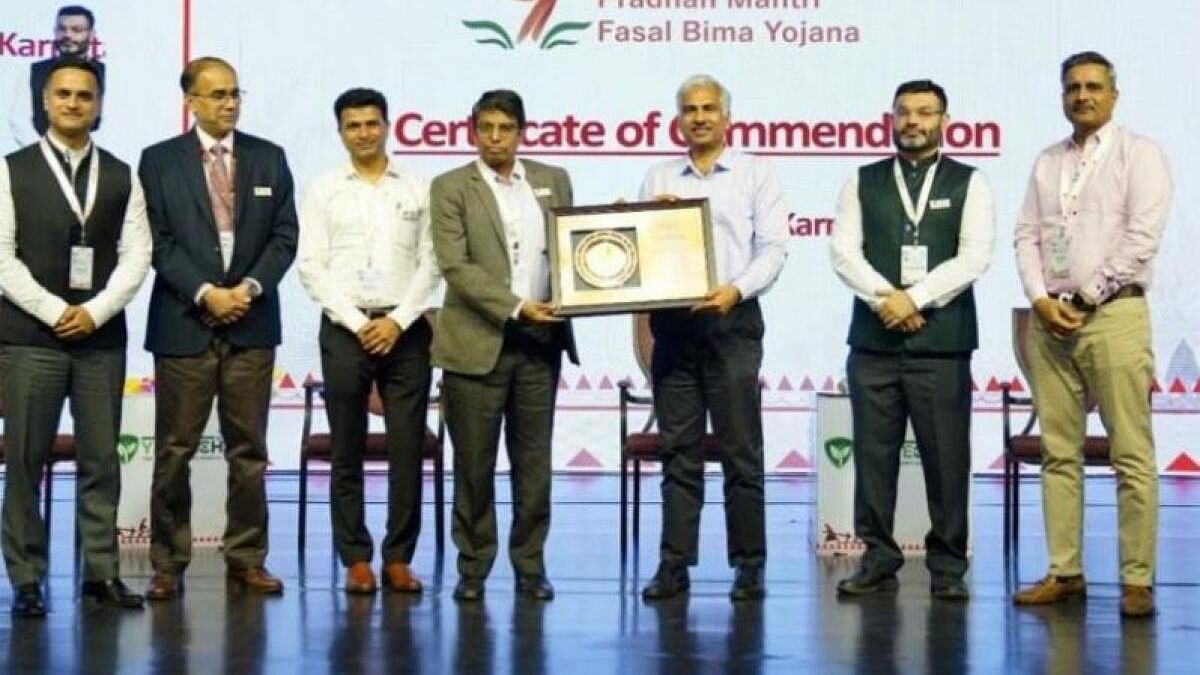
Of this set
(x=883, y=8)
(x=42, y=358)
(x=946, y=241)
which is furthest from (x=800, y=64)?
(x=42, y=358)

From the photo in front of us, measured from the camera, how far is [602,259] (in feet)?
20.8

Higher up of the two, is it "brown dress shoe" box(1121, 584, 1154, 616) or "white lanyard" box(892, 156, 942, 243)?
"white lanyard" box(892, 156, 942, 243)

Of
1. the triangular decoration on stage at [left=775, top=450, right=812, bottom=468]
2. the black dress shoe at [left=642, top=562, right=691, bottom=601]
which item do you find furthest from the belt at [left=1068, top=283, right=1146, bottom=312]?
the triangular decoration on stage at [left=775, top=450, right=812, bottom=468]

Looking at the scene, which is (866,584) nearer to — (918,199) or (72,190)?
(918,199)

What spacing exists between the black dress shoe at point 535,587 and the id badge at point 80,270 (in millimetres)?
1533

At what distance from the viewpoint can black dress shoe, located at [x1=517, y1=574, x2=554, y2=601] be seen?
6395 millimetres

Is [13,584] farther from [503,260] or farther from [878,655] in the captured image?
[878,655]

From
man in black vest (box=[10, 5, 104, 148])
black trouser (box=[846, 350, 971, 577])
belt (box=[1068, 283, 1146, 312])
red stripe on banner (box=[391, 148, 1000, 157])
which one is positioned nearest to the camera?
belt (box=[1068, 283, 1146, 312])

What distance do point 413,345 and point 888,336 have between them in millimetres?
1410

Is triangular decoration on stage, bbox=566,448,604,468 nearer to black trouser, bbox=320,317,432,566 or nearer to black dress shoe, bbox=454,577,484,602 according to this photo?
black trouser, bbox=320,317,432,566

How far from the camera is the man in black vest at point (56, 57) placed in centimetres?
970

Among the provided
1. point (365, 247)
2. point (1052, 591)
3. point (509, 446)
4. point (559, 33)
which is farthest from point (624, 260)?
point (559, 33)

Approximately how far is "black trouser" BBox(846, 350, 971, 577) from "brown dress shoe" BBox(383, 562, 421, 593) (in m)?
1.36

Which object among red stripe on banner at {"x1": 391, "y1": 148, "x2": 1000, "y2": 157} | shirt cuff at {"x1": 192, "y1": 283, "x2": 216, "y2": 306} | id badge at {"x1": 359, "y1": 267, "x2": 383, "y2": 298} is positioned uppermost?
red stripe on banner at {"x1": 391, "y1": 148, "x2": 1000, "y2": 157}
